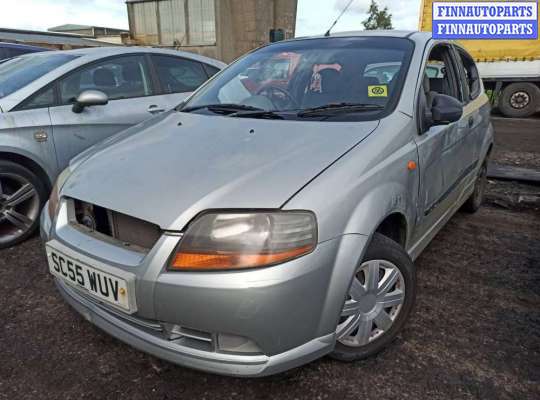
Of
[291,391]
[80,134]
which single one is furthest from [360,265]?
[80,134]

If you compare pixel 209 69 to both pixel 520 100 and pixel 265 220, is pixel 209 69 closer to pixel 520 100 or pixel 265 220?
pixel 265 220

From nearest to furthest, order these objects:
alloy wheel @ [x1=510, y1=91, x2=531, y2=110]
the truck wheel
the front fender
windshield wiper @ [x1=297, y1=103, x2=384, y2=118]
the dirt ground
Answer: the dirt ground, windshield wiper @ [x1=297, y1=103, x2=384, y2=118], the front fender, the truck wheel, alloy wheel @ [x1=510, y1=91, x2=531, y2=110]

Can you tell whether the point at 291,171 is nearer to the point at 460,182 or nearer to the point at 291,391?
the point at 291,391

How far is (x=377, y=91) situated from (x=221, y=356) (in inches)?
61.5

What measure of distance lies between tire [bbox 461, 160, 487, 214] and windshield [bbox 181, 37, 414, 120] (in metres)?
1.84

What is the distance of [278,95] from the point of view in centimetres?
245

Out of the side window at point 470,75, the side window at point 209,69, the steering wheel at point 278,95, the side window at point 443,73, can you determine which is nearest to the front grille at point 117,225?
the steering wheel at point 278,95

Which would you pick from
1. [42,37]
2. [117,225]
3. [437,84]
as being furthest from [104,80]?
[42,37]

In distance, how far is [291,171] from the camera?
1.62 metres

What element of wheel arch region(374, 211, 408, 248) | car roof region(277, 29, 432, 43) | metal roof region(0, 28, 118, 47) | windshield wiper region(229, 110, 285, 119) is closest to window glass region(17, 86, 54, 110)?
windshield wiper region(229, 110, 285, 119)

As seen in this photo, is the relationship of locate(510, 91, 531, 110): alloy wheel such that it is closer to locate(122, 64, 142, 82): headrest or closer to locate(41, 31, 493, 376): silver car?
locate(41, 31, 493, 376): silver car

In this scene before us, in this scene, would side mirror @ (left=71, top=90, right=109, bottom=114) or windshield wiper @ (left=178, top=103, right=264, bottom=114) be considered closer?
windshield wiper @ (left=178, top=103, right=264, bottom=114)

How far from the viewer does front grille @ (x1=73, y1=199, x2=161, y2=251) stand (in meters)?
1.58

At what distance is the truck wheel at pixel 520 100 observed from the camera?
35.3 ft
